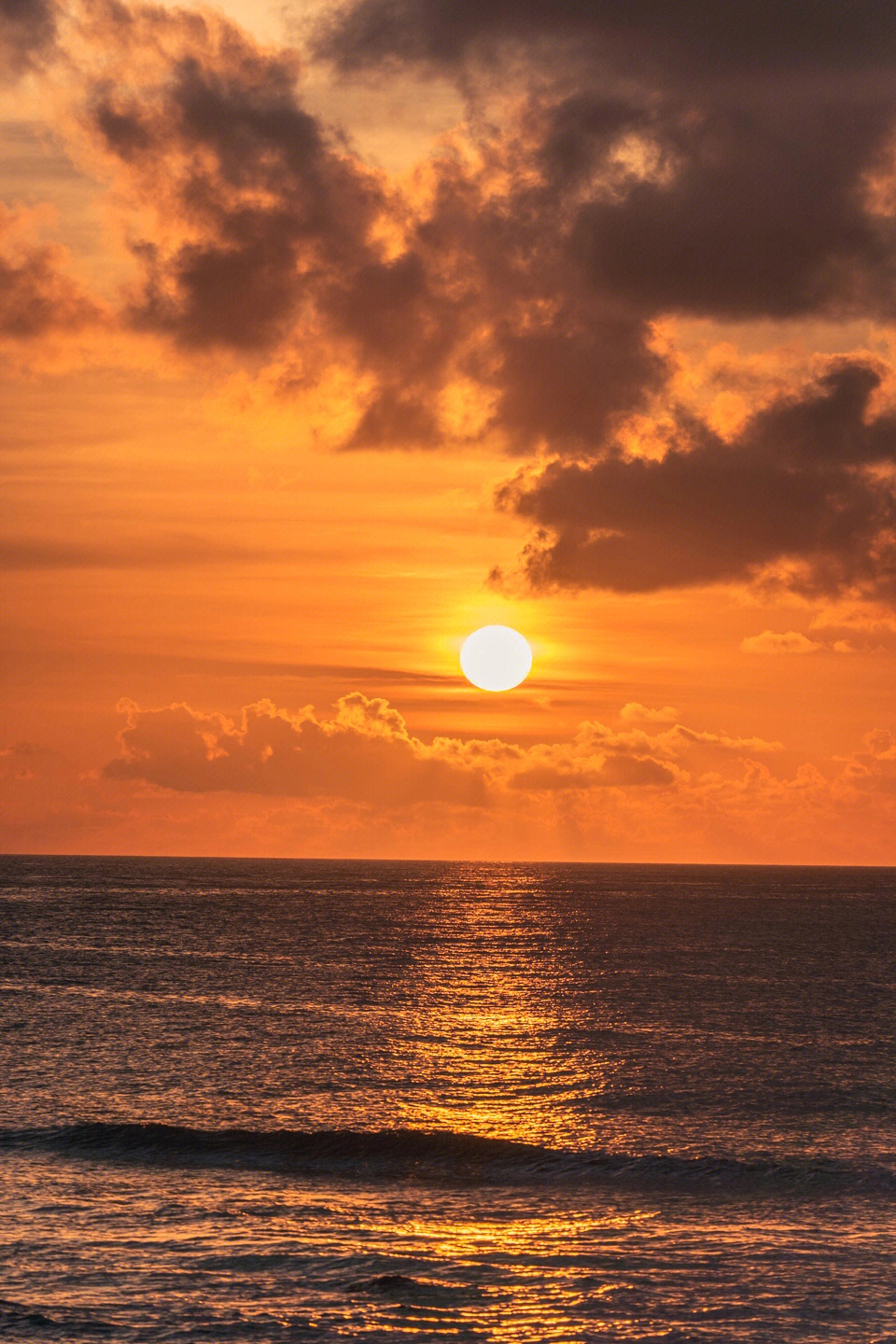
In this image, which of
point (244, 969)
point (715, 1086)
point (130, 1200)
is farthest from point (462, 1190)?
point (244, 969)

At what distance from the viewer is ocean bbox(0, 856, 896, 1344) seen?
110 feet

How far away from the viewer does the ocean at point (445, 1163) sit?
1316 inches

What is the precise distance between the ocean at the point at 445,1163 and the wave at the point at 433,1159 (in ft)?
0.53

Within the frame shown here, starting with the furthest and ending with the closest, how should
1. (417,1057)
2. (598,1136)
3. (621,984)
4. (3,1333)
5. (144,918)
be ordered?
(144,918)
(621,984)
(417,1057)
(598,1136)
(3,1333)

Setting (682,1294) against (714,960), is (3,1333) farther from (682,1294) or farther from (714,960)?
(714,960)

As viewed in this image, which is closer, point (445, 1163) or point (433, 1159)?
point (445, 1163)

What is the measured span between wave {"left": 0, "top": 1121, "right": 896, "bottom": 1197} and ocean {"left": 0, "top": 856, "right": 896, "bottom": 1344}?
0.53ft

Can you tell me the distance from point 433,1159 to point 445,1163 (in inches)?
32.0

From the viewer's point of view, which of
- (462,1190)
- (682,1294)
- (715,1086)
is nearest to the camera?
(682,1294)

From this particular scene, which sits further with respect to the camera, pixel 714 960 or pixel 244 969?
pixel 714 960

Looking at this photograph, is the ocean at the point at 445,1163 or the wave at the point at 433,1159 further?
the wave at the point at 433,1159

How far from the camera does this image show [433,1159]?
51.3 metres

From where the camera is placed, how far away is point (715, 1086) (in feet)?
213

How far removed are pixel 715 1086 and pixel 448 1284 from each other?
32.8 metres
